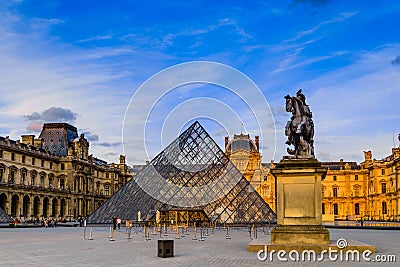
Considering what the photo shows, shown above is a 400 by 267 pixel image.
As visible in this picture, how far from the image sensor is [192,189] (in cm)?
4159

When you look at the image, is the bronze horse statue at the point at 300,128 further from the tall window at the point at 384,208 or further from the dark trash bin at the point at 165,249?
the tall window at the point at 384,208

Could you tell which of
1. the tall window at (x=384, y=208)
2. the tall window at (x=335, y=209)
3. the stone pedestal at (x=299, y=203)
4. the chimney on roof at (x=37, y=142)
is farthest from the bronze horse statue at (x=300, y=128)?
the tall window at (x=335, y=209)

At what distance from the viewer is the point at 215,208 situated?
39844mm

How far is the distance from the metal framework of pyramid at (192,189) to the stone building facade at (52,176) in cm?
2601

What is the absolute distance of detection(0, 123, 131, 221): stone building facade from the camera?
64.6 metres

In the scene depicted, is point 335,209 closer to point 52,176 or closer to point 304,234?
point 52,176

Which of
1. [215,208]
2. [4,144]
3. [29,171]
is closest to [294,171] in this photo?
[215,208]

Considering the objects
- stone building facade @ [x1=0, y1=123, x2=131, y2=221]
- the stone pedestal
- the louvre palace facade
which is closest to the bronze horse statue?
the stone pedestal

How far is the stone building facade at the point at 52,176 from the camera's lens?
64625 millimetres

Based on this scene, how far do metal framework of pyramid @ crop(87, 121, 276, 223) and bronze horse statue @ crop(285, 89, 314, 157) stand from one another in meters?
22.6

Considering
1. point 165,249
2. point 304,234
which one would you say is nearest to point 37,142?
point 165,249

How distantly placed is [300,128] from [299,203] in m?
2.19

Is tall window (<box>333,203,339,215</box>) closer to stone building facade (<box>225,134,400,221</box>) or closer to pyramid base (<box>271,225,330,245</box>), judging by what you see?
stone building facade (<box>225,134,400,221</box>)

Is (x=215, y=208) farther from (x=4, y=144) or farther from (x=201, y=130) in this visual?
(x=4, y=144)
